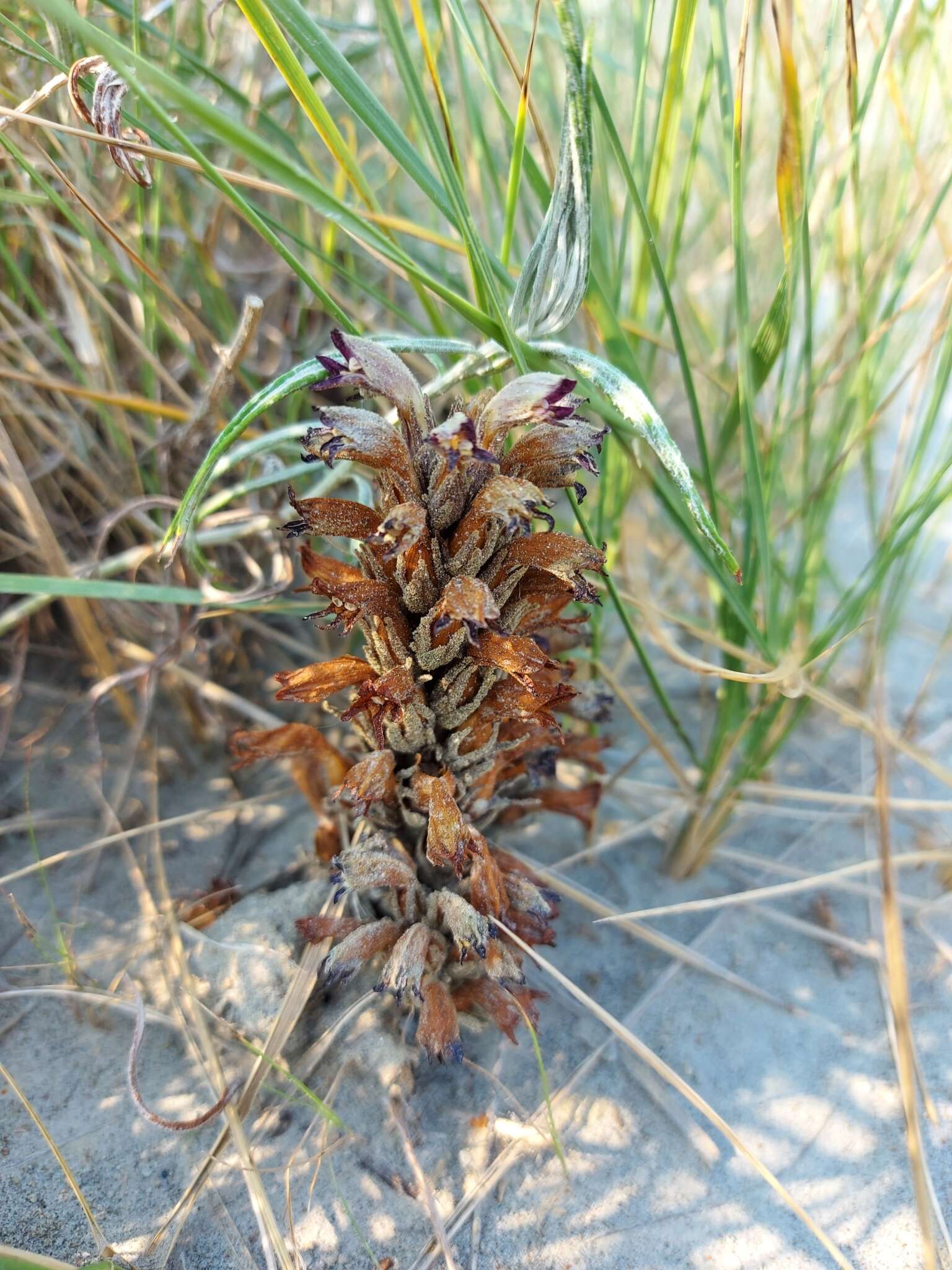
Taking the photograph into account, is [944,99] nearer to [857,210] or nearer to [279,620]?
[857,210]

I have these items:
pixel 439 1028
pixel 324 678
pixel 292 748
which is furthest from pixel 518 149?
pixel 439 1028

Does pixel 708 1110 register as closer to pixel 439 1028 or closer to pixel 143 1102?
pixel 439 1028

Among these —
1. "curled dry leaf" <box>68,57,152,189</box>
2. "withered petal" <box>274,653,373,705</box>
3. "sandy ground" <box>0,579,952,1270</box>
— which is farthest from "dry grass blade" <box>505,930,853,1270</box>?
"curled dry leaf" <box>68,57,152,189</box>

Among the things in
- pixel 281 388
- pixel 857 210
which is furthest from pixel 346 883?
pixel 857 210

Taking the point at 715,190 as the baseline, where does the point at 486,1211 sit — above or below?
below

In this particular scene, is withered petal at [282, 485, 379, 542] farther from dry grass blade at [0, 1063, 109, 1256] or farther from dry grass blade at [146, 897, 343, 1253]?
dry grass blade at [0, 1063, 109, 1256]
